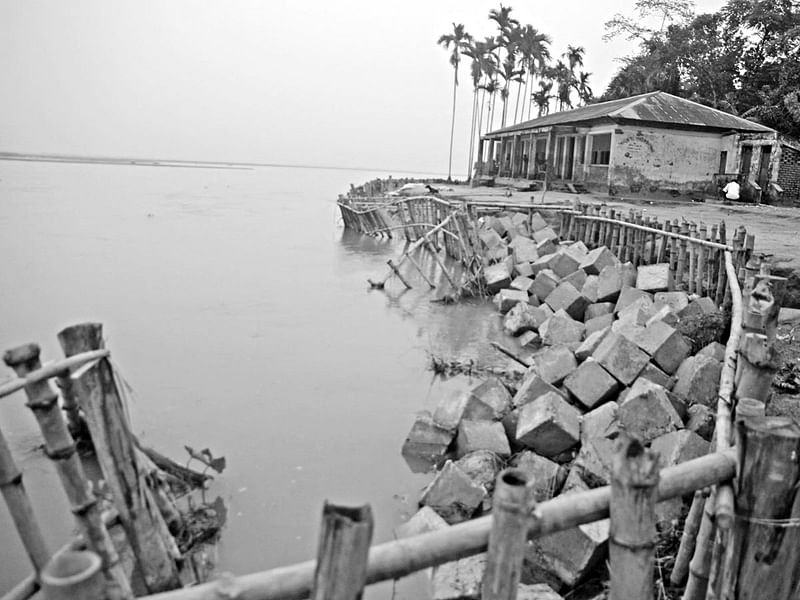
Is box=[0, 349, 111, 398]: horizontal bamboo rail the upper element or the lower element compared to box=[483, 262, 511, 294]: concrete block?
upper

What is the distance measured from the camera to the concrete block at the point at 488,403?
15.5 feet

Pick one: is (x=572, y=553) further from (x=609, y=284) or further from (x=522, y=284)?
(x=522, y=284)

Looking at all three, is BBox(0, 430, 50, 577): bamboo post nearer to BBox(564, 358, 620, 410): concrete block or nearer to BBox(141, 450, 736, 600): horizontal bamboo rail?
BBox(141, 450, 736, 600): horizontal bamboo rail

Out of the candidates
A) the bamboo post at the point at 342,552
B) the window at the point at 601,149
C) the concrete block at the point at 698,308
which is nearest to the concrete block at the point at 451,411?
the concrete block at the point at 698,308

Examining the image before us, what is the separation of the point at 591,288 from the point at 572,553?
552 centimetres

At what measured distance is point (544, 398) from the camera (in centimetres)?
441

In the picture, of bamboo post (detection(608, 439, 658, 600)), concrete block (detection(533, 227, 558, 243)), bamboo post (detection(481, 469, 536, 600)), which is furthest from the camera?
concrete block (detection(533, 227, 558, 243))

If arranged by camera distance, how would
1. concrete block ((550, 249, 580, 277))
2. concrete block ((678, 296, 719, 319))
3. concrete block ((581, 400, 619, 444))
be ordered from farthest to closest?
concrete block ((550, 249, 580, 277)) < concrete block ((678, 296, 719, 319)) < concrete block ((581, 400, 619, 444))

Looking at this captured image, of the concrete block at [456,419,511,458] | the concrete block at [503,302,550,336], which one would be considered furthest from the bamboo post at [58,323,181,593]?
the concrete block at [503,302,550,336]

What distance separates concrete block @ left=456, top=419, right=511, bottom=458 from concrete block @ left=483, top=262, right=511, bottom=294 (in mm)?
5771

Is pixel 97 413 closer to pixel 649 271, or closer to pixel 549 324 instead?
pixel 549 324

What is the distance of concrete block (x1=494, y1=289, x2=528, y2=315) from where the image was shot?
352 inches

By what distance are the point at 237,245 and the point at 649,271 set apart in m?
13.4

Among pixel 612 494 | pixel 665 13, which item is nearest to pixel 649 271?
pixel 612 494
